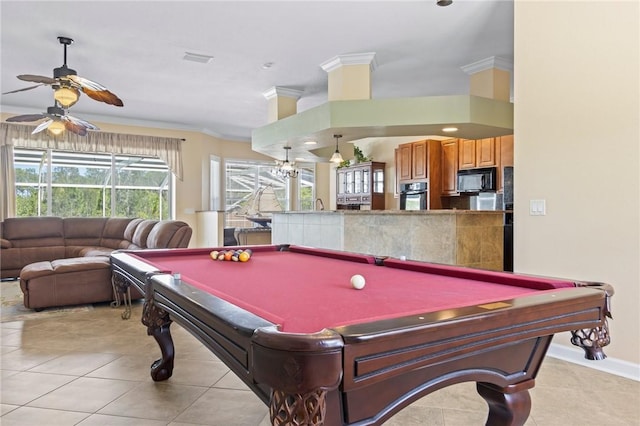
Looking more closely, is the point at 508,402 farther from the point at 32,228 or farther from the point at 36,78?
the point at 32,228

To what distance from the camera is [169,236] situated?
196 inches

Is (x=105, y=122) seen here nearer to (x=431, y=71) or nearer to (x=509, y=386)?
(x=431, y=71)

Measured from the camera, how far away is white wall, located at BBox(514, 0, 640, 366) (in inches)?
99.8

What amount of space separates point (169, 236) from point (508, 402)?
4.34 meters

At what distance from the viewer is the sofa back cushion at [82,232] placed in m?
6.42

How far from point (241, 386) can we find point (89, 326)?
196 centimetres

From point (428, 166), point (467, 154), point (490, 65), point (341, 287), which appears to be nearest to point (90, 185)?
point (428, 166)

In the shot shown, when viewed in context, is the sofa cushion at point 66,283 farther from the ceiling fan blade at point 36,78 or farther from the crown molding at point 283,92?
the crown molding at point 283,92

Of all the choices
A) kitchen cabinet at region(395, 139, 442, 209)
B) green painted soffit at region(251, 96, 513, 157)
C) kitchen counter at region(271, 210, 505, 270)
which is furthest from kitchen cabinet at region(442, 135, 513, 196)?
kitchen counter at region(271, 210, 505, 270)

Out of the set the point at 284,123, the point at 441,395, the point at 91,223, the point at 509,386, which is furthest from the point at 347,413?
the point at 91,223

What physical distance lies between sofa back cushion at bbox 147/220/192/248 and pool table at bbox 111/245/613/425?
3.04m

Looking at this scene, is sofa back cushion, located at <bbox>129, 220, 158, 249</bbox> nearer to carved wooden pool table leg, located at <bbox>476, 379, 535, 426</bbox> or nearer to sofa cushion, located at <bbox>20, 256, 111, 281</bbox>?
sofa cushion, located at <bbox>20, 256, 111, 281</bbox>

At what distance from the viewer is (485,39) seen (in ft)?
13.0

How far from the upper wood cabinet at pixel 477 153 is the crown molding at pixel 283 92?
2.84 m
